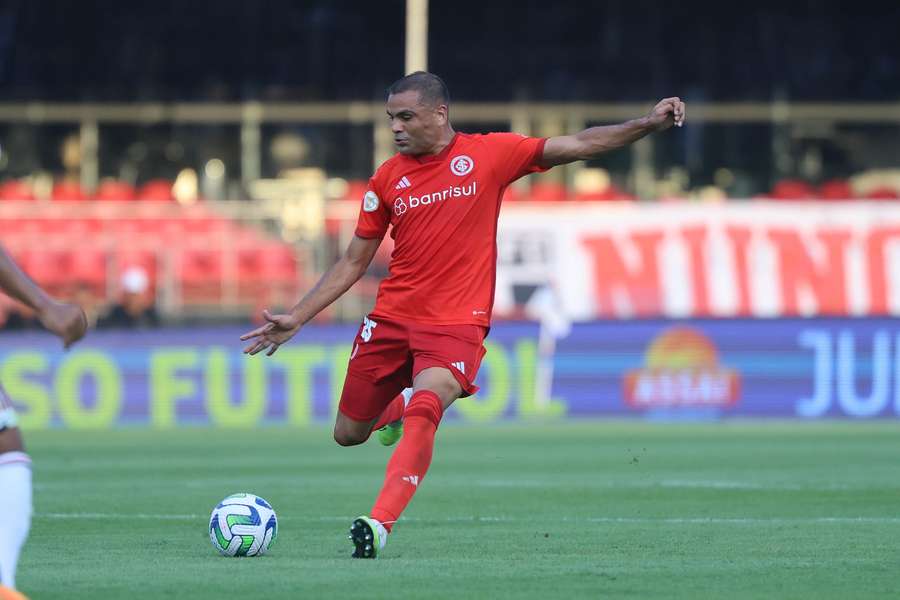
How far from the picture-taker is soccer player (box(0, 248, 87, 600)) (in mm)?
4910

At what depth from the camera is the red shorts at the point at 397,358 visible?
7738 millimetres

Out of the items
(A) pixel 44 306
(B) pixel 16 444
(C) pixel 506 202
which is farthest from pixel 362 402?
(C) pixel 506 202

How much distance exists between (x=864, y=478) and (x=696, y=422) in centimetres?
751

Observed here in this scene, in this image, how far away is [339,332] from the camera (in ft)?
64.4

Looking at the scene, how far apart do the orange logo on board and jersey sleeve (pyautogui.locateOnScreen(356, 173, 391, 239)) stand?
39.5ft

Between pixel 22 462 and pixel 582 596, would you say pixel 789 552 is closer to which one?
pixel 582 596

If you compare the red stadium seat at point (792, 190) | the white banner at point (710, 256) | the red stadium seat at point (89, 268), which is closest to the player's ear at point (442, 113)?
the red stadium seat at point (89, 268)

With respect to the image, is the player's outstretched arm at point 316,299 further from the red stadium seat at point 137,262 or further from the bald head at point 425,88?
the red stadium seat at point 137,262

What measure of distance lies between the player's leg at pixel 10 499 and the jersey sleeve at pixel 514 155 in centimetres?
331

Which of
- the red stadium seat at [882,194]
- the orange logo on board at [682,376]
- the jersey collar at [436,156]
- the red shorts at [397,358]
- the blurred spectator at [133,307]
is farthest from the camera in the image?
Result: the red stadium seat at [882,194]

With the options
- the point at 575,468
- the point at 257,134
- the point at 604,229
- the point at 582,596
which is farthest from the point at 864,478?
the point at 257,134

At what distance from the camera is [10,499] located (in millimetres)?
5125

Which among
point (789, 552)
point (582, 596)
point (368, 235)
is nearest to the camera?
point (582, 596)

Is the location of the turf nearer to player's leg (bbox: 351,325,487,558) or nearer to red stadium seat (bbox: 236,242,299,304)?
player's leg (bbox: 351,325,487,558)
